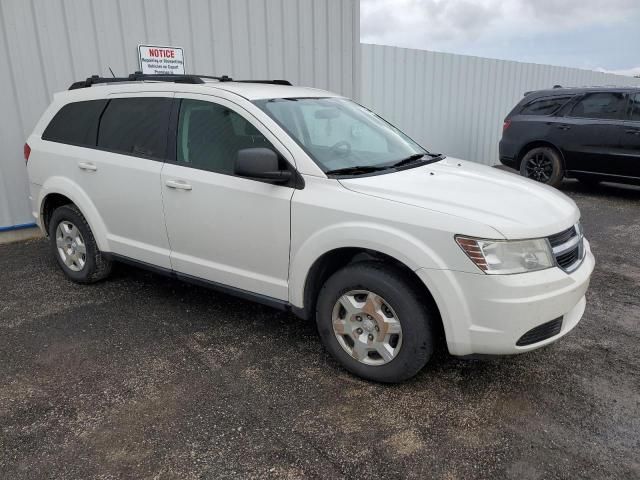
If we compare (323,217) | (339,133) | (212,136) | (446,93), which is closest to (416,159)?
(339,133)

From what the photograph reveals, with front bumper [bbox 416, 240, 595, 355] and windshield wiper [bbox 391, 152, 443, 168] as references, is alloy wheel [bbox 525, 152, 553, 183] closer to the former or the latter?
windshield wiper [bbox 391, 152, 443, 168]

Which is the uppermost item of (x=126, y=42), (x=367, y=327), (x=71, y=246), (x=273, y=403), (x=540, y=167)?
(x=126, y=42)

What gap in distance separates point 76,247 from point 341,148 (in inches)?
104

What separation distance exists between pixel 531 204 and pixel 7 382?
10.8ft

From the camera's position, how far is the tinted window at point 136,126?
12.7 ft

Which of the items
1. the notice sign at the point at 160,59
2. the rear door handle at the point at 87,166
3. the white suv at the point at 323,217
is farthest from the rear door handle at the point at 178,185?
the notice sign at the point at 160,59

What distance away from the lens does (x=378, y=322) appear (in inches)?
115

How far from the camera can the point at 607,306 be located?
4.26 metres

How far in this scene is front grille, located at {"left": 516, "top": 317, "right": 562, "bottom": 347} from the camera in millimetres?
2714

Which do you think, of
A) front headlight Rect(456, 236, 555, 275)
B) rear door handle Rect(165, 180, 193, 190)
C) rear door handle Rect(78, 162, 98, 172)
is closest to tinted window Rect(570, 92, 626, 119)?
front headlight Rect(456, 236, 555, 275)

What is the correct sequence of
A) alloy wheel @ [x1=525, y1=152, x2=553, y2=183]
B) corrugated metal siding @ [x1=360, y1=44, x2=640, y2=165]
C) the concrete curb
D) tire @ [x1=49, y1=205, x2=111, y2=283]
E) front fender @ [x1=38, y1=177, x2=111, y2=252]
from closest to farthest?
front fender @ [x1=38, y1=177, x2=111, y2=252] < tire @ [x1=49, y1=205, x2=111, y2=283] < the concrete curb < alloy wheel @ [x1=525, y1=152, x2=553, y2=183] < corrugated metal siding @ [x1=360, y1=44, x2=640, y2=165]

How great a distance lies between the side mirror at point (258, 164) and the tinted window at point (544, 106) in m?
7.62

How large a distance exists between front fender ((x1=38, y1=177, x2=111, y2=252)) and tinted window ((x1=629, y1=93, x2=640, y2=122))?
26.2 feet

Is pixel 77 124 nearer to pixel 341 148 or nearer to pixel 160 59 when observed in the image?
pixel 341 148
